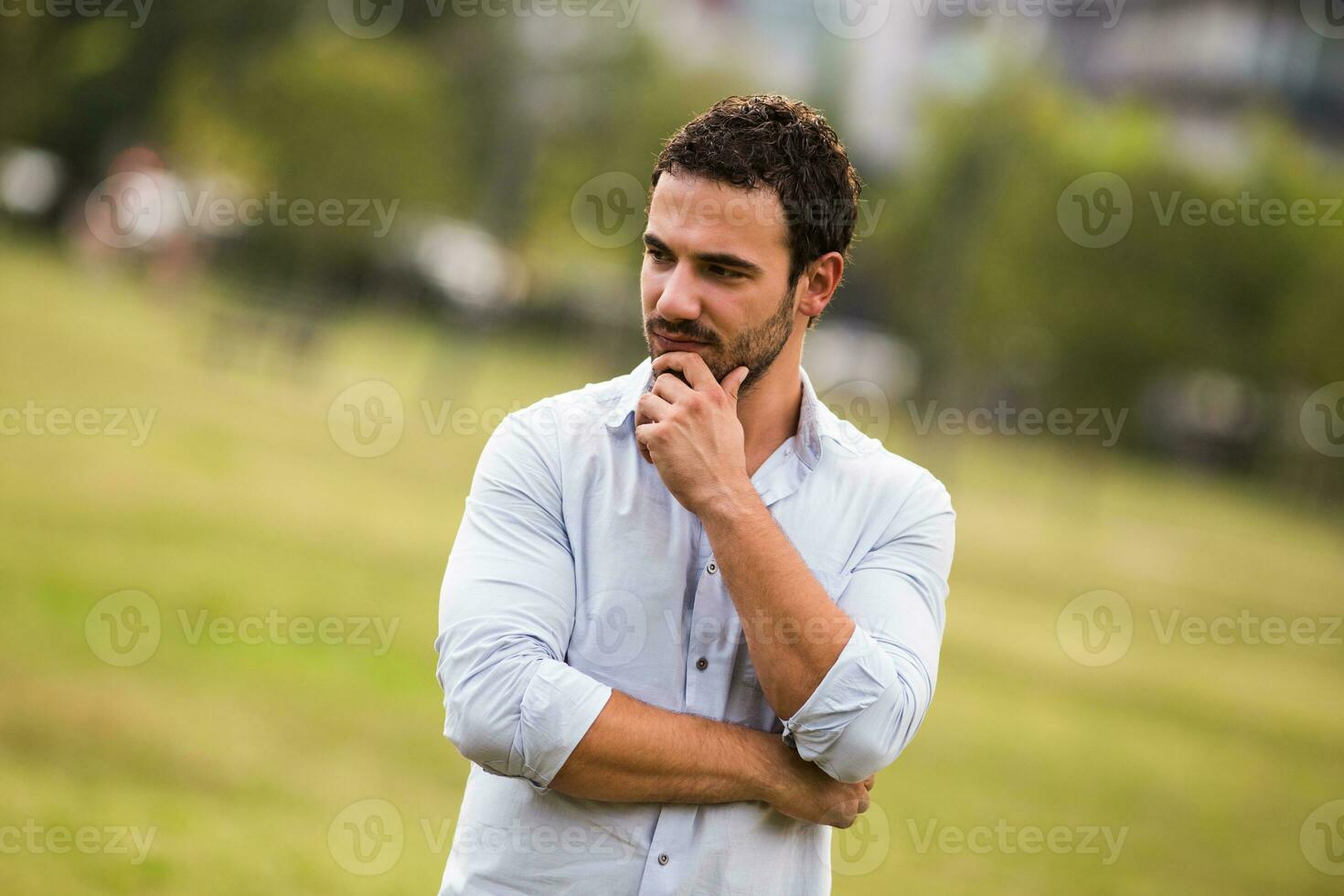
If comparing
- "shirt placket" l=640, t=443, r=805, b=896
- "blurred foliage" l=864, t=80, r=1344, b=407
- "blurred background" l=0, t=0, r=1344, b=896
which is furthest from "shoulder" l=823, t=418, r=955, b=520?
"blurred foliage" l=864, t=80, r=1344, b=407

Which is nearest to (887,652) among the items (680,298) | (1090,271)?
(680,298)

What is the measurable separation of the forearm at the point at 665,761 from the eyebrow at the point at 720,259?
853 mm

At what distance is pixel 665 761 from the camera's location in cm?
266

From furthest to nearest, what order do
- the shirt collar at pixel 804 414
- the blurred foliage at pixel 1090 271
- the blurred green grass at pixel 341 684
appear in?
the blurred foliage at pixel 1090 271 → the blurred green grass at pixel 341 684 → the shirt collar at pixel 804 414

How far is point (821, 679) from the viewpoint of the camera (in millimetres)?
2658

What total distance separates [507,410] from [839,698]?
19397 millimetres

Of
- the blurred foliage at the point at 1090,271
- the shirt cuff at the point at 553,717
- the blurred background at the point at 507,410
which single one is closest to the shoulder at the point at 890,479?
the shirt cuff at the point at 553,717

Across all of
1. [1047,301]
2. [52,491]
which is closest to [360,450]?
[52,491]

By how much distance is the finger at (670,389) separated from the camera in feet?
9.14

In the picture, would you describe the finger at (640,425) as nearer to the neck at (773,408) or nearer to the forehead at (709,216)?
the neck at (773,408)

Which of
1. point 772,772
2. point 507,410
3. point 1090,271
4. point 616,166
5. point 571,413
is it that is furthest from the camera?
point 616,166

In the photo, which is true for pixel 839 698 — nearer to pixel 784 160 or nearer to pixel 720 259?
pixel 720 259

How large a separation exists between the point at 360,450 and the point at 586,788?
15891 millimetres

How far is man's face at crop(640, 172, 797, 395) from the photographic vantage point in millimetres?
2803
